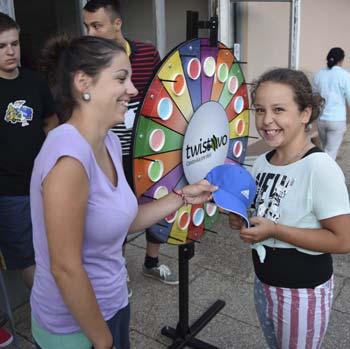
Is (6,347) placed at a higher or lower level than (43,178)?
lower

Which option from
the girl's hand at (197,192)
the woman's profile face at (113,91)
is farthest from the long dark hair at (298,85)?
the woman's profile face at (113,91)

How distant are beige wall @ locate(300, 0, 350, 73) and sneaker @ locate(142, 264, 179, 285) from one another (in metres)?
6.16

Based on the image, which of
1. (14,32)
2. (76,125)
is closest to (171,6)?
(14,32)

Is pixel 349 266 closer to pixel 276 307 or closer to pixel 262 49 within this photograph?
pixel 276 307

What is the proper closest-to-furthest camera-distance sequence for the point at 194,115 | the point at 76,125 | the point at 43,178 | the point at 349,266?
the point at 43,178
the point at 76,125
the point at 194,115
the point at 349,266

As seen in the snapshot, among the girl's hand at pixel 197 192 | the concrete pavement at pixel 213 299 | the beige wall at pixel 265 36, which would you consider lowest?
the concrete pavement at pixel 213 299

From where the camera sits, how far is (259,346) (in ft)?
7.79

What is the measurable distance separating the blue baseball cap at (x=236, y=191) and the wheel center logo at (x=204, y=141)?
0.23 meters

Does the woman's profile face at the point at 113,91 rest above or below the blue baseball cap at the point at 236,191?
above

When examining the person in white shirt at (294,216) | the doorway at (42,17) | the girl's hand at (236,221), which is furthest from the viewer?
the doorway at (42,17)

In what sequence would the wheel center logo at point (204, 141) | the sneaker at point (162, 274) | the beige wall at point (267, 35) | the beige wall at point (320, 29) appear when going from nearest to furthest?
1. the wheel center logo at point (204, 141)
2. the sneaker at point (162, 274)
3. the beige wall at point (267, 35)
4. the beige wall at point (320, 29)

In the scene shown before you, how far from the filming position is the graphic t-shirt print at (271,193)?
1.49m

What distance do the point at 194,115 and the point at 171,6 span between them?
3544 mm

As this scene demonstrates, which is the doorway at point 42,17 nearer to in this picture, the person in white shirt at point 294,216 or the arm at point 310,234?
the person in white shirt at point 294,216
